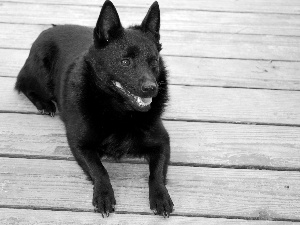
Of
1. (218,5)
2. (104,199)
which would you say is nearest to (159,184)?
(104,199)

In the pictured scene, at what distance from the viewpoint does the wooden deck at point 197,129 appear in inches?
88.0

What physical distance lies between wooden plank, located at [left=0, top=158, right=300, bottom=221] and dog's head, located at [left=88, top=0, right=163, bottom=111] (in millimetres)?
413

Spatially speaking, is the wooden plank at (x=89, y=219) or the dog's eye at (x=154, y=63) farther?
the dog's eye at (x=154, y=63)

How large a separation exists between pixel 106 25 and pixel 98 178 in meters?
0.77

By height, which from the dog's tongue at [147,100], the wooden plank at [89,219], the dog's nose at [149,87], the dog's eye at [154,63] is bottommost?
A: the wooden plank at [89,219]

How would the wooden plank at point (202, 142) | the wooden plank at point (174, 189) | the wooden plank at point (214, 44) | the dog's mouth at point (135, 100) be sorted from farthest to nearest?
the wooden plank at point (214, 44)
the wooden plank at point (202, 142)
the dog's mouth at point (135, 100)
the wooden plank at point (174, 189)

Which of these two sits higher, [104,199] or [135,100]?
[135,100]

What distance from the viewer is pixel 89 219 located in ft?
7.06

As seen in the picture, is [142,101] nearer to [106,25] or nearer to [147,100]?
[147,100]

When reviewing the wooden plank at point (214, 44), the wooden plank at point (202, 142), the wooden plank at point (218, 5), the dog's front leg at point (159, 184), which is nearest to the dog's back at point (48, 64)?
the wooden plank at point (202, 142)

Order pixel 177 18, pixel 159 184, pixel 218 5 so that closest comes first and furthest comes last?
pixel 159 184 → pixel 177 18 → pixel 218 5

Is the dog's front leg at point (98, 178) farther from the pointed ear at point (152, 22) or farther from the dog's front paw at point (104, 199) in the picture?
the pointed ear at point (152, 22)

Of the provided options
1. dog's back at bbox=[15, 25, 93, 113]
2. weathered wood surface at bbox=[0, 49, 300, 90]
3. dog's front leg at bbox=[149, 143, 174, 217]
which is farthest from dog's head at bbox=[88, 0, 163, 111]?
weathered wood surface at bbox=[0, 49, 300, 90]

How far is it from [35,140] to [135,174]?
0.63 meters
